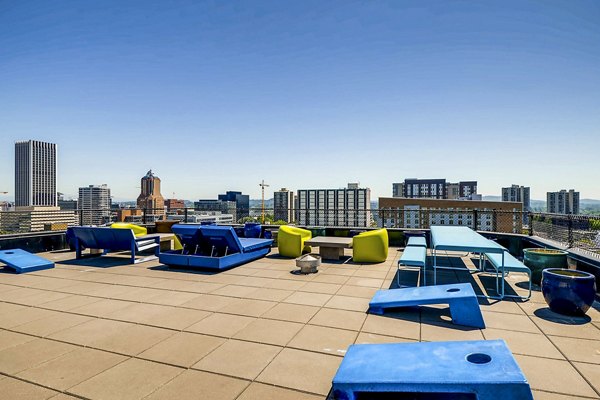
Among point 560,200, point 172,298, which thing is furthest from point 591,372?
point 560,200

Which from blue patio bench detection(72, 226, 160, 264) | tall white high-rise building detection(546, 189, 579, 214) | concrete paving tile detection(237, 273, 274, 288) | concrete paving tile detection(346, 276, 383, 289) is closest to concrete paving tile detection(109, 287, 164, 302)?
concrete paving tile detection(237, 273, 274, 288)

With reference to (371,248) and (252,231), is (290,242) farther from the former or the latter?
(252,231)

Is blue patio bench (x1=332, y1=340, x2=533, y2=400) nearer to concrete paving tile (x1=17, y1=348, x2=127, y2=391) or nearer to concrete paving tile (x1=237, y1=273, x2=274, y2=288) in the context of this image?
concrete paving tile (x1=17, y1=348, x2=127, y2=391)

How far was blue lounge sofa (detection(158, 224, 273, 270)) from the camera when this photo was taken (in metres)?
8.44

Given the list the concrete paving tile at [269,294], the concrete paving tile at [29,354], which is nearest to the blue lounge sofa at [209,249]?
the concrete paving tile at [269,294]

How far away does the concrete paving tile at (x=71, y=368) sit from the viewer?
10.5ft

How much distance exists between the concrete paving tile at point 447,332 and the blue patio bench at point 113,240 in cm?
774

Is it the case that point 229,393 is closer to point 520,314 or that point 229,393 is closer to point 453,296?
point 453,296

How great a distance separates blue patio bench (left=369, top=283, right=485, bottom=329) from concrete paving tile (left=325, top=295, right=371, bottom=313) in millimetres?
230

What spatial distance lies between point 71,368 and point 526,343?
4.92 meters

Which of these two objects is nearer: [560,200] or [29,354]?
[29,354]

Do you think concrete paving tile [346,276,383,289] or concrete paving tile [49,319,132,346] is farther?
concrete paving tile [346,276,383,289]

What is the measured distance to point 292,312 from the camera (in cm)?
516

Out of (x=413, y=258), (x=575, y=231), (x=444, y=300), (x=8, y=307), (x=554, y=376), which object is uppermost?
(x=575, y=231)
